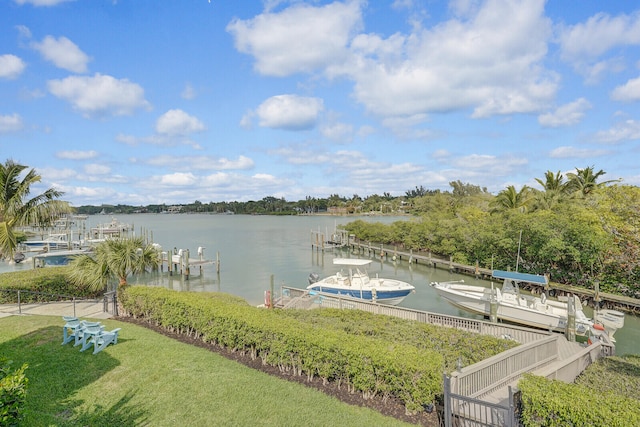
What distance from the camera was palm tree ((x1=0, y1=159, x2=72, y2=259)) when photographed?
51.0ft

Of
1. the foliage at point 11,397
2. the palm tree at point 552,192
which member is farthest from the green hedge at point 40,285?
the palm tree at point 552,192

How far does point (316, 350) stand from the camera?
8391mm

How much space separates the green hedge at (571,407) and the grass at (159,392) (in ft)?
7.58

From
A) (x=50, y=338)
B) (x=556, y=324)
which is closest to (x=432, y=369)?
(x=50, y=338)

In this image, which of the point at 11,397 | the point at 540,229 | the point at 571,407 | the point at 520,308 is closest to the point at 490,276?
the point at 540,229

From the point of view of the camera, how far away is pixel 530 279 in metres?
18.8

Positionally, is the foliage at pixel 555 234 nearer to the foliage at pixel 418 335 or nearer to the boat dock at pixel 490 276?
the boat dock at pixel 490 276

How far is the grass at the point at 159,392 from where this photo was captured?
667 cm

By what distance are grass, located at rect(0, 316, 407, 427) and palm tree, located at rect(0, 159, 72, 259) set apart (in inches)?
290

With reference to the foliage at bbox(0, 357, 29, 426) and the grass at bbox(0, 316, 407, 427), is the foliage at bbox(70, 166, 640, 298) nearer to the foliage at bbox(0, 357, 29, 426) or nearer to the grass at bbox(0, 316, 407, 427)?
the grass at bbox(0, 316, 407, 427)

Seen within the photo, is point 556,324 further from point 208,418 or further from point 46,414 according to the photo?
point 46,414

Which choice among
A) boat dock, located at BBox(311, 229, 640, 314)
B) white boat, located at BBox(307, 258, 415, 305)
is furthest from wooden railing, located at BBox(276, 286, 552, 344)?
boat dock, located at BBox(311, 229, 640, 314)

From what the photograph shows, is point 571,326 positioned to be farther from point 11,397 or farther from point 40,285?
point 40,285

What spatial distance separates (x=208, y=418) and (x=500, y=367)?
6214 mm
